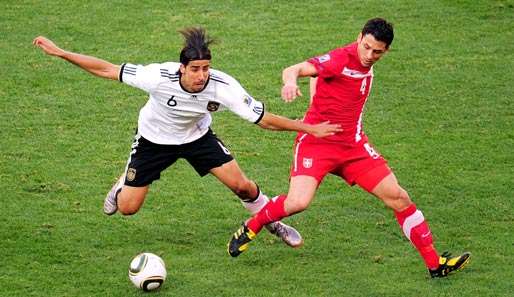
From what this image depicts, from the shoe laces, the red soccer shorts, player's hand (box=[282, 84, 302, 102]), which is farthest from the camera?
the shoe laces

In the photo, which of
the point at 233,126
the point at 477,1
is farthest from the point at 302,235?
the point at 477,1

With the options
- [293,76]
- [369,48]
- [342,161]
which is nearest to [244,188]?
[342,161]

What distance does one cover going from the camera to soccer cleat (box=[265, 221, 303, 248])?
37.3ft

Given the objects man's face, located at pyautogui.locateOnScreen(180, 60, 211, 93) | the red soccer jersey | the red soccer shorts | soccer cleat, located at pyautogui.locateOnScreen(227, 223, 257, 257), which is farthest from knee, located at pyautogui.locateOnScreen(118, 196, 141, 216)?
the red soccer jersey

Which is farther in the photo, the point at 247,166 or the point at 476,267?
the point at 247,166

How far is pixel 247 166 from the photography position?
13.6m

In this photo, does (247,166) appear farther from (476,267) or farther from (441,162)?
(476,267)

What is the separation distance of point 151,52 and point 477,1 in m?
5.56

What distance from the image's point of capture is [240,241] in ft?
36.1

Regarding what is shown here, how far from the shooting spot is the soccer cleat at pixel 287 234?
37.3ft

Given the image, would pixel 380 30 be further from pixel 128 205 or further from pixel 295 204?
pixel 128 205

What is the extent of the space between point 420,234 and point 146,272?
8.43 feet

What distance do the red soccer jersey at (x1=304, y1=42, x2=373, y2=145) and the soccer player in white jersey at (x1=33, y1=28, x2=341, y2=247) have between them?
0.17 metres

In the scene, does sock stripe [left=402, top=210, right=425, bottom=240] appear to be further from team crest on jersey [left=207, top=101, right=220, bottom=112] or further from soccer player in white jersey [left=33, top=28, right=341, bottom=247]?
team crest on jersey [left=207, top=101, right=220, bottom=112]
